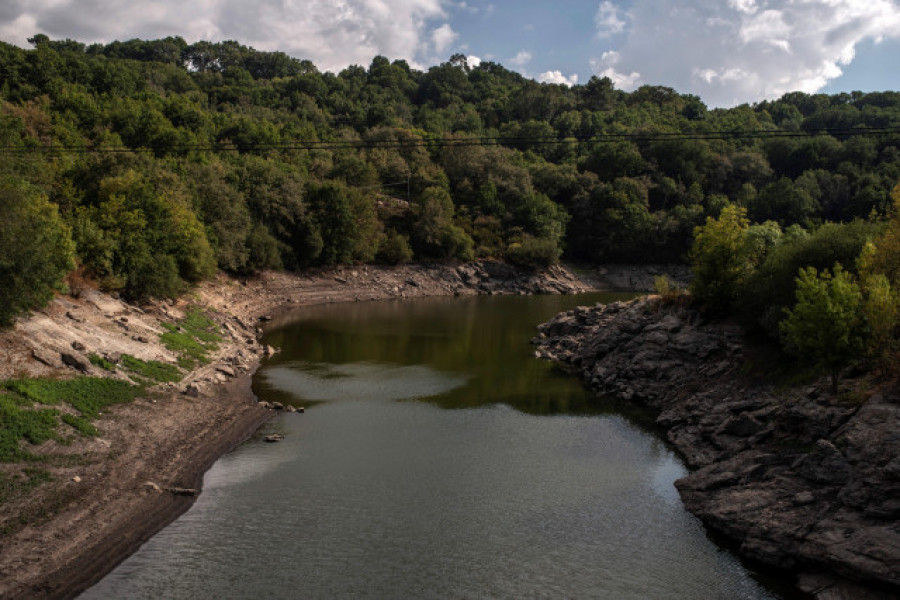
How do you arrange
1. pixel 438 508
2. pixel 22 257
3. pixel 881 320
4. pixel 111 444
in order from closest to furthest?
1. pixel 438 508
2. pixel 111 444
3. pixel 881 320
4. pixel 22 257

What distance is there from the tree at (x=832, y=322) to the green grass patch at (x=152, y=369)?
30098 mm

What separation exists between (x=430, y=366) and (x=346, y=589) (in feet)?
91.3

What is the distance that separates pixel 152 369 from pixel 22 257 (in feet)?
26.2

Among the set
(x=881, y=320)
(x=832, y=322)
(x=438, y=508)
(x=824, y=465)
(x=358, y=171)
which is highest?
(x=358, y=171)

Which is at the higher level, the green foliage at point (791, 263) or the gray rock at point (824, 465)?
the green foliage at point (791, 263)

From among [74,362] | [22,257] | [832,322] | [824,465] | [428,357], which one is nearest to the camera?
[824,465]

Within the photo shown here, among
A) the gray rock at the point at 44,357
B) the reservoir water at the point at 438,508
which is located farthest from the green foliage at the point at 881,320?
the gray rock at the point at 44,357

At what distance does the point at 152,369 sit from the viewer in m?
33.5

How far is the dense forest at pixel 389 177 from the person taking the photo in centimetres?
4128

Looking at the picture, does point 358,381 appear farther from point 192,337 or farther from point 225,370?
point 192,337

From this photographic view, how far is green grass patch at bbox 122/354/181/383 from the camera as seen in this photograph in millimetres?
32500

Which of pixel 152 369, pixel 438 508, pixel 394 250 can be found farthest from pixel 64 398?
pixel 394 250

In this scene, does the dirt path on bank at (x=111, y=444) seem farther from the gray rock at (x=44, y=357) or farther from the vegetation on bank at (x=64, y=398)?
the vegetation on bank at (x=64, y=398)

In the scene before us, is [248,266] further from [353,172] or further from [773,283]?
[773,283]
